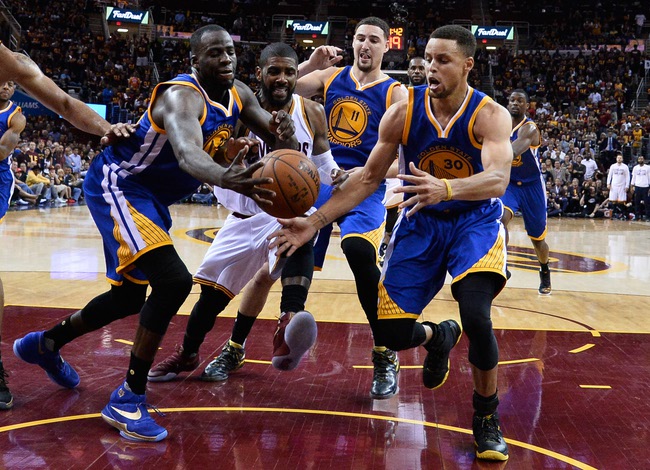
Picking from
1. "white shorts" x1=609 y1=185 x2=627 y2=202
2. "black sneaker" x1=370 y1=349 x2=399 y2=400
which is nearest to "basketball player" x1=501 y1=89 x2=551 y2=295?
"black sneaker" x1=370 y1=349 x2=399 y2=400

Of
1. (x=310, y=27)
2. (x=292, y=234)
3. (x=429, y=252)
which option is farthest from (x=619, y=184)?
(x=310, y=27)

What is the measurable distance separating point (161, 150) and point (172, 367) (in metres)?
1.38

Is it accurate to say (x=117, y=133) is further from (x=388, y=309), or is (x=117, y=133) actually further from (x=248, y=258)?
(x=388, y=309)

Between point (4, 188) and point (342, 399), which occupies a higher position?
point (4, 188)

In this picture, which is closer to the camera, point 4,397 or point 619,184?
point 4,397

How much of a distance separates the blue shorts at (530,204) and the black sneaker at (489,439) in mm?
4975

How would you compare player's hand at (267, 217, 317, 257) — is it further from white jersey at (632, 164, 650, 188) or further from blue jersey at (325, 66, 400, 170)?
white jersey at (632, 164, 650, 188)

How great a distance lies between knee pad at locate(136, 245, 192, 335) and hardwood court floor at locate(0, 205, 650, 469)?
0.51 metres

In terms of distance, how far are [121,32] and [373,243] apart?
109 ft

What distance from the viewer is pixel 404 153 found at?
3904 mm

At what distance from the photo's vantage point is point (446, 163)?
3779 millimetres

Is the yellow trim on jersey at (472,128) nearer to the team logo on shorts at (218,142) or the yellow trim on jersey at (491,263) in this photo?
the yellow trim on jersey at (491,263)

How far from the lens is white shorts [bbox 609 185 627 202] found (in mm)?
19366

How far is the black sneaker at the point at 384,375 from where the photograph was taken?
4.19m
